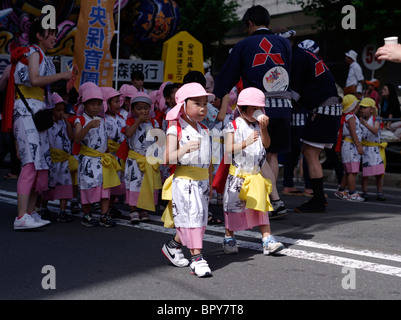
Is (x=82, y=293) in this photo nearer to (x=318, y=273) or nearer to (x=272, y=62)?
(x=318, y=273)

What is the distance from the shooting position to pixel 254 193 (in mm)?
4918

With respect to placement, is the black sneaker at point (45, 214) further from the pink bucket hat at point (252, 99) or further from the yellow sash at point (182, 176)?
the pink bucket hat at point (252, 99)

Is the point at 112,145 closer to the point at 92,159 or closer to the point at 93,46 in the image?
the point at 92,159

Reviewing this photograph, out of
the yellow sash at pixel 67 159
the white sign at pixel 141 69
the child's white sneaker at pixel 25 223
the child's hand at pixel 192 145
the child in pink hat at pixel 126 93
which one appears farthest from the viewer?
the white sign at pixel 141 69

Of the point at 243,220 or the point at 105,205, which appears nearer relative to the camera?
the point at 243,220

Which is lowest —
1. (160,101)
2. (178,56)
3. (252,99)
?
(252,99)

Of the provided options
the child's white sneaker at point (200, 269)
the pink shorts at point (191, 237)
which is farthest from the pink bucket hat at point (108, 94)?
the child's white sneaker at point (200, 269)

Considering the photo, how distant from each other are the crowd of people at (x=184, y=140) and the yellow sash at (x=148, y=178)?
11mm

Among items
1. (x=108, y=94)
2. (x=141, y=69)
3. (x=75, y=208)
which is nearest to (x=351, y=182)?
(x=108, y=94)

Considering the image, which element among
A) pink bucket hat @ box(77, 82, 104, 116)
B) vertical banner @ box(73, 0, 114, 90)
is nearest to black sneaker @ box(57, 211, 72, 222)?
pink bucket hat @ box(77, 82, 104, 116)

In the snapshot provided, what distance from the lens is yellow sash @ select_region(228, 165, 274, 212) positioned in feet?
16.0

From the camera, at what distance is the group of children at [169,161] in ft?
15.0

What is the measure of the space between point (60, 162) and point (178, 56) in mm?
9505
